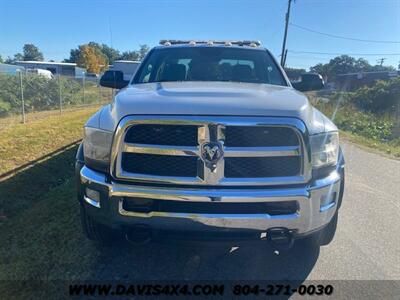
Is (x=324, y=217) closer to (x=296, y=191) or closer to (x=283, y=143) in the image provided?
(x=296, y=191)

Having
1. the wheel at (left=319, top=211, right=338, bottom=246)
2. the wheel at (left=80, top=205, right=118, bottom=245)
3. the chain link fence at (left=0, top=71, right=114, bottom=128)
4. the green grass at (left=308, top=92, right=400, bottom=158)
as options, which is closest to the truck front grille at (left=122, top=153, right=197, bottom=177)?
the wheel at (left=80, top=205, right=118, bottom=245)

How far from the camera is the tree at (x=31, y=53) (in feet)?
365

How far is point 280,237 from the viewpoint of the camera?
2473 millimetres

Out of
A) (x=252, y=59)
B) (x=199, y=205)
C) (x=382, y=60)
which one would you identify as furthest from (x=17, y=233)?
(x=382, y=60)

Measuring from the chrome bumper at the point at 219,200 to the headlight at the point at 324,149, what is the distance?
0.56 feet

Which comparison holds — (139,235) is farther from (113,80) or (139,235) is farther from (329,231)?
(113,80)

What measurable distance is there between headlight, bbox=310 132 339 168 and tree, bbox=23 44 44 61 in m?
124

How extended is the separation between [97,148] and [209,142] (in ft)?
2.66

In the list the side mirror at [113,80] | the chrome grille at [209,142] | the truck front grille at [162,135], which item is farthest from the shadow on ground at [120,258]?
the side mirror at [113,80]

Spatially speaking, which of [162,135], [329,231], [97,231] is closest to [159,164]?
[162,135]

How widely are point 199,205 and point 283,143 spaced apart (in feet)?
2.31

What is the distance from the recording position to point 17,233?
3506 mm

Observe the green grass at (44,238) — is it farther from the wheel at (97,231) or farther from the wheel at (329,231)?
the wheel at (329,231)

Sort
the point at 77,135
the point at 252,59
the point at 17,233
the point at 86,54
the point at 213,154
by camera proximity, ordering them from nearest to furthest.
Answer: the point at 213,154, the point at 17,233, the point at 252,59, the point at 77,135, the point at 86,54
